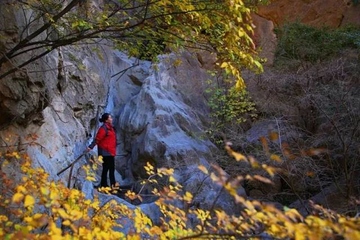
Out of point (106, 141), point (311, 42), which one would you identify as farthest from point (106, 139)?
point (311, 42)

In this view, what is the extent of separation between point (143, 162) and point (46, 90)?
4.55 metres

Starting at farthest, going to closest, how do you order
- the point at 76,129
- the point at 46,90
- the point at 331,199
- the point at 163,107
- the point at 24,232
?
the point at 163,107 < the point at 76,129 < the point at 331,199 < the point at 46,90 < the point at 24,232

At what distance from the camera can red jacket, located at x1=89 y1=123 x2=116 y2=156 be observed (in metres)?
8.40

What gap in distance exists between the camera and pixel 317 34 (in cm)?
1505

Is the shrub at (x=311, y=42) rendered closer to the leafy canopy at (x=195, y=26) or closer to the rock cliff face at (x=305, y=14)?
the rock cliff face at (x=305, y=14)

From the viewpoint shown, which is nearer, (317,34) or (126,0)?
(126,0)

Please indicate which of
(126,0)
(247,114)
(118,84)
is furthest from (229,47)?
(118,84)

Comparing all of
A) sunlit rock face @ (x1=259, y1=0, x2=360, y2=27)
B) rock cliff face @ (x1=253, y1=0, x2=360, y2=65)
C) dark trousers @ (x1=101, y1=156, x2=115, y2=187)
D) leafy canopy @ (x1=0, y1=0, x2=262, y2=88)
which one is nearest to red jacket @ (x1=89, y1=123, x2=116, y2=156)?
dark trousers @ (x1=101, y1=156, x2=115, y2=187)

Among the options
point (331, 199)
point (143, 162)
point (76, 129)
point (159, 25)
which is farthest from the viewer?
point (143, 162)

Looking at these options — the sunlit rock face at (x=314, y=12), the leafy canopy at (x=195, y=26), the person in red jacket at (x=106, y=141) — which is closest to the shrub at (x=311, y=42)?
the sunlit rock face at (x=314, y=12)

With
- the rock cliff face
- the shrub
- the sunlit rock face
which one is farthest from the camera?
the sunlit rock face

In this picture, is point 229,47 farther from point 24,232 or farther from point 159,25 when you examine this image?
point 24,232

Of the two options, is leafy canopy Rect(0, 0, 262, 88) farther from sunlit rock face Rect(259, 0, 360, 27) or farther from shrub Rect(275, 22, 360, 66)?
sunlit rock face Rect(259, 0, 360, 27)

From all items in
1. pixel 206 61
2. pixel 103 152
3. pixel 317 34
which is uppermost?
pixel 317 34
